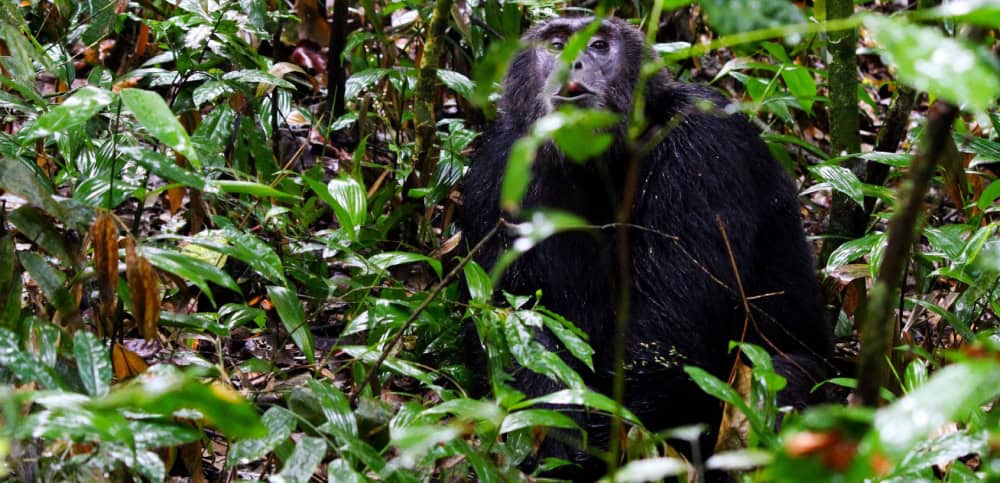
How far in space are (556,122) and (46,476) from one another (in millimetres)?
1396

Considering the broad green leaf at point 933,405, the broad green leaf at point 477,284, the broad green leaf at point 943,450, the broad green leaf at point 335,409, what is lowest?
the broad green leaf at point 477,284

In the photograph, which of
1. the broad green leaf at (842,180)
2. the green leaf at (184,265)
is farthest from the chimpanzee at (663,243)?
the green leaf at (184,265)

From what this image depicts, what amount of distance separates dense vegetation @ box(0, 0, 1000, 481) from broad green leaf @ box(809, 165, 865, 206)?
1 cm

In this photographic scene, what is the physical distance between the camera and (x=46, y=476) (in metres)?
2.20

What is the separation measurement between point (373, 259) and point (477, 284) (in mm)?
479

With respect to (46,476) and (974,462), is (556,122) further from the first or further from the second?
(974,462)

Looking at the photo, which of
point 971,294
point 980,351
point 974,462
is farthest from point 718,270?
point 980,351

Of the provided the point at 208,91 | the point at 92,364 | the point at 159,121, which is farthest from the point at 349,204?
the point at 92,364

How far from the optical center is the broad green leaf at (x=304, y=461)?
7.13ft

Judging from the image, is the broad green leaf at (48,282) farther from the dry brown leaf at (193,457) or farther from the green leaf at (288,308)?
the green leaf at (288,308)

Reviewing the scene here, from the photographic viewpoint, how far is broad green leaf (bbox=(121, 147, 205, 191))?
7.96 feet

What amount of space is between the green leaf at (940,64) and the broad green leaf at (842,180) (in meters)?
2.98

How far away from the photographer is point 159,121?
219cm

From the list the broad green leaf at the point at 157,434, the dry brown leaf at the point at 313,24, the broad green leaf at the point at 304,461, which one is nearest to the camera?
the broad green leaf at the point at 157,434
